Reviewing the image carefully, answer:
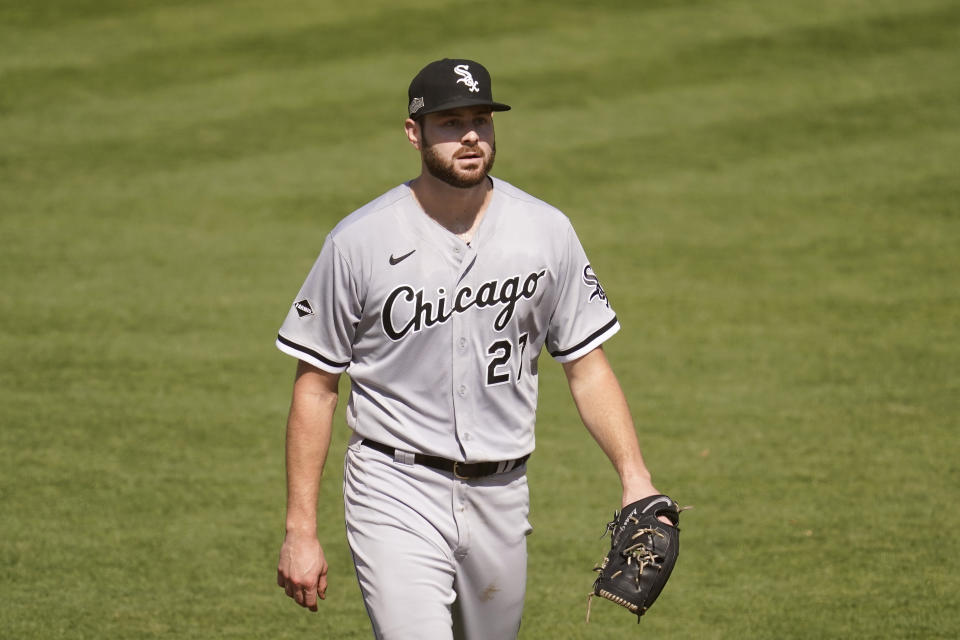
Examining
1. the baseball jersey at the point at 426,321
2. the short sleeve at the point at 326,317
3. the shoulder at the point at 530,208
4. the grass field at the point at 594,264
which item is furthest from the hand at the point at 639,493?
the grass field at the point at 594,264

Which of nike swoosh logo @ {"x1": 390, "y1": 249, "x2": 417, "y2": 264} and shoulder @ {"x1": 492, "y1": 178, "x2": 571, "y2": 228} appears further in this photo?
shoulder @ {"x1": 492, "y1": 178, "x2": 571, "y2": 228}

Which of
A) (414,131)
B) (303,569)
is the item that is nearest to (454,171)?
(414,131)

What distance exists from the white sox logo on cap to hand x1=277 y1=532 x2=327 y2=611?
142 centimetres

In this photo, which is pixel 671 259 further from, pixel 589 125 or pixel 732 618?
pixel 732 618

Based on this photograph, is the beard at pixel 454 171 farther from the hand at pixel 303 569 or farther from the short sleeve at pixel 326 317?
the hand at pixel 303 569

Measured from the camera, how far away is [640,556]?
374 cm

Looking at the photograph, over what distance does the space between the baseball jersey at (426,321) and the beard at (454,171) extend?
0.17m

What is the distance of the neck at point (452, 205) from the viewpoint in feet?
13.0

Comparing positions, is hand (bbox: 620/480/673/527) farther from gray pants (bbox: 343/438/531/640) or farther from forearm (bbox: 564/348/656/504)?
gray pants (bbox: 343/438/531/640)

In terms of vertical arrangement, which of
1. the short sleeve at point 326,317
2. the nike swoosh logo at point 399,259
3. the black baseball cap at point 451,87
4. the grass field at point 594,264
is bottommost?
the grass field at point 594,264

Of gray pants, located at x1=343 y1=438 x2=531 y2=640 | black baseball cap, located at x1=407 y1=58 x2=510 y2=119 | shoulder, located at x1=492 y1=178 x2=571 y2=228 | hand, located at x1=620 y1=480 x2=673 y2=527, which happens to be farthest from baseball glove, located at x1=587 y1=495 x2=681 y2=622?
black baseball cap, located at x1=407 y1=58 x2=510 y2=119

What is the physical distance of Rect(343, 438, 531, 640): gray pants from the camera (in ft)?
12.2

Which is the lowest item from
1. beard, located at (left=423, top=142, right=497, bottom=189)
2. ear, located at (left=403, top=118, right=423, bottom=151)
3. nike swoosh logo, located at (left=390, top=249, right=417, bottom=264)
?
nike swoosh logo, located at (left=390, top=249, right=417, bottom=264)

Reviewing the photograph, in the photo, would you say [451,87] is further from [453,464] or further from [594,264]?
[594,264]
